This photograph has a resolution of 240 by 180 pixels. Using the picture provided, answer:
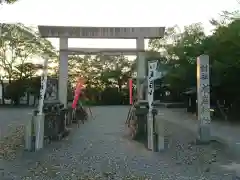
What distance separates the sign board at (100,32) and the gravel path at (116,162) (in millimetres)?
5018

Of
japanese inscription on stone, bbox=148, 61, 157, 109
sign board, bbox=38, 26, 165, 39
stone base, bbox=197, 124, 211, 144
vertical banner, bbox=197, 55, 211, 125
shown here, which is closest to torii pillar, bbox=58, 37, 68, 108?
sign board, bbox=38, 26, 165, 39

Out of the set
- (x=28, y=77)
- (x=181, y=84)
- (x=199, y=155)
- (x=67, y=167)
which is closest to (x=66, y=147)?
(x=67, y=167)

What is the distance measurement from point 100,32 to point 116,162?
7.55 m

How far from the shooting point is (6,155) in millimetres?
8789

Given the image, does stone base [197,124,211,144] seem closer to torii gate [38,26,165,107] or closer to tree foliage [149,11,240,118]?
torii gate [38,26,165,107]

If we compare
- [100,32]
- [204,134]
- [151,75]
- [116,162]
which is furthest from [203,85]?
[100,32]

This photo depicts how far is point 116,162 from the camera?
800cm

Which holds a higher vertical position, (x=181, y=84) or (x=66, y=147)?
(x=181, y=84)

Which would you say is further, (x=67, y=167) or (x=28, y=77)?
(x=28, y=77)

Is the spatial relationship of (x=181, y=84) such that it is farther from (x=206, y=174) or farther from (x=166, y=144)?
(x=206, y=174)

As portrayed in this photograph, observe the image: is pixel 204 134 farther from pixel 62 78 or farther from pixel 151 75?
pixel 62 78

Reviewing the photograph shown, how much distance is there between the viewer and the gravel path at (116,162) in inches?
268

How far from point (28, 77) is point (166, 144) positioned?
1274 inches

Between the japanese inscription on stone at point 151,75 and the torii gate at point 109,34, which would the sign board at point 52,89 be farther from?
the japanese inscription on stone at point 151,75
